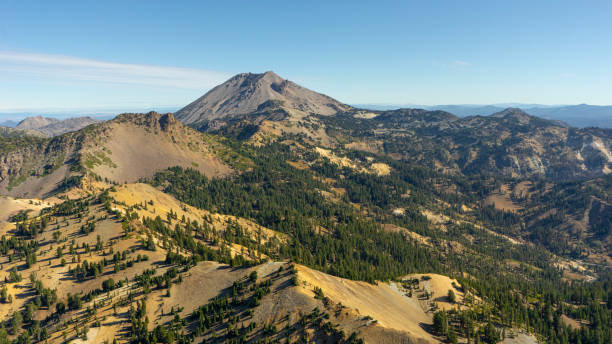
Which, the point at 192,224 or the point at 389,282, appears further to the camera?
the point at 192,224

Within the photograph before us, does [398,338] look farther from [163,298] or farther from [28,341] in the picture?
[28,341]

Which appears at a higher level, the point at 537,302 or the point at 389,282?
the point at 389,282

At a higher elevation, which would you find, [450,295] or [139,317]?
[139,317]

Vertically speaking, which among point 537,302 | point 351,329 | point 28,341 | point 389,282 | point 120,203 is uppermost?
point 120,203

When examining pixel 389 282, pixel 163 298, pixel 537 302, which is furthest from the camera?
pixel 537 302

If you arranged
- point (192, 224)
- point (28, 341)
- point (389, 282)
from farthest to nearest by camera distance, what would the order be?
point (192, 224) < point (389, 282) < point (28, 341)

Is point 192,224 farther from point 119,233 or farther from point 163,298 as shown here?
point 163,298

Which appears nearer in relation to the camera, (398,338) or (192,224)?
(398,338)

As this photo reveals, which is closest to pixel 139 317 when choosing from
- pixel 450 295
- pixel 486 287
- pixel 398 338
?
pixel 398 338

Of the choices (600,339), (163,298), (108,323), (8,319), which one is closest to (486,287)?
(600,339)
